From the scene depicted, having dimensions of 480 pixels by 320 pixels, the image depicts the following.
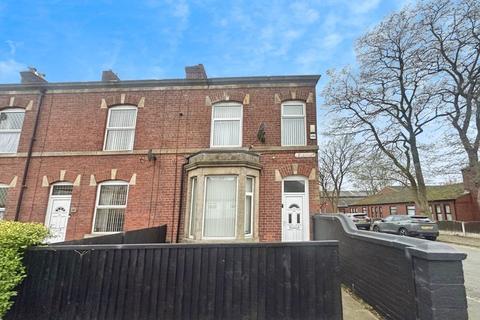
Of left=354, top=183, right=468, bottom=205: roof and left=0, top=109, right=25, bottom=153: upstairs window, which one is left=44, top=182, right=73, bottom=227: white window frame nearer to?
left=0, top=109, right=25, bottom=153: upstairs window

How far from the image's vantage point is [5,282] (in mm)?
3475

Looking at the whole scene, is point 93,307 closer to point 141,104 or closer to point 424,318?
point 424,318

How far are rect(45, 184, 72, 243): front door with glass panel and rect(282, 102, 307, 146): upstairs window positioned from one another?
8844mm

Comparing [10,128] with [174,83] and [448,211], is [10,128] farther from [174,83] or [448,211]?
[448,211]

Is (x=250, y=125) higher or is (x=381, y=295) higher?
(x=250, y=125)

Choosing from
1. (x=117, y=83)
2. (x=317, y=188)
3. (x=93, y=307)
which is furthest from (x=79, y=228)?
(x=317, y=188)

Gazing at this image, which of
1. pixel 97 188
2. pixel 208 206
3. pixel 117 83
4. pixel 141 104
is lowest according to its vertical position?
pixel 208 206

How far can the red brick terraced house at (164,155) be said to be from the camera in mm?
8953

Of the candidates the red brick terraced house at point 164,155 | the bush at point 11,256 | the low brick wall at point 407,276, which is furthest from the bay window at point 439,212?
the bush at point 11,256

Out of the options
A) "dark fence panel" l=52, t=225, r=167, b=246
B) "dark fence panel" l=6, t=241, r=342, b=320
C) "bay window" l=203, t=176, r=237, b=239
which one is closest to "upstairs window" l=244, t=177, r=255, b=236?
"bay window" l=203, t=176, r=237, b=239

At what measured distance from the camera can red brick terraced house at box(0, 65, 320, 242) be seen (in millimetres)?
8953

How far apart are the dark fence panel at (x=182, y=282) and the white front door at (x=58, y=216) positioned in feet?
22.5

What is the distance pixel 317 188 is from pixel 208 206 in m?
4.06

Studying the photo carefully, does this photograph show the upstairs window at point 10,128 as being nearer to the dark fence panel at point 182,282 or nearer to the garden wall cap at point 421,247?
the dark fence panel at point 182,282
